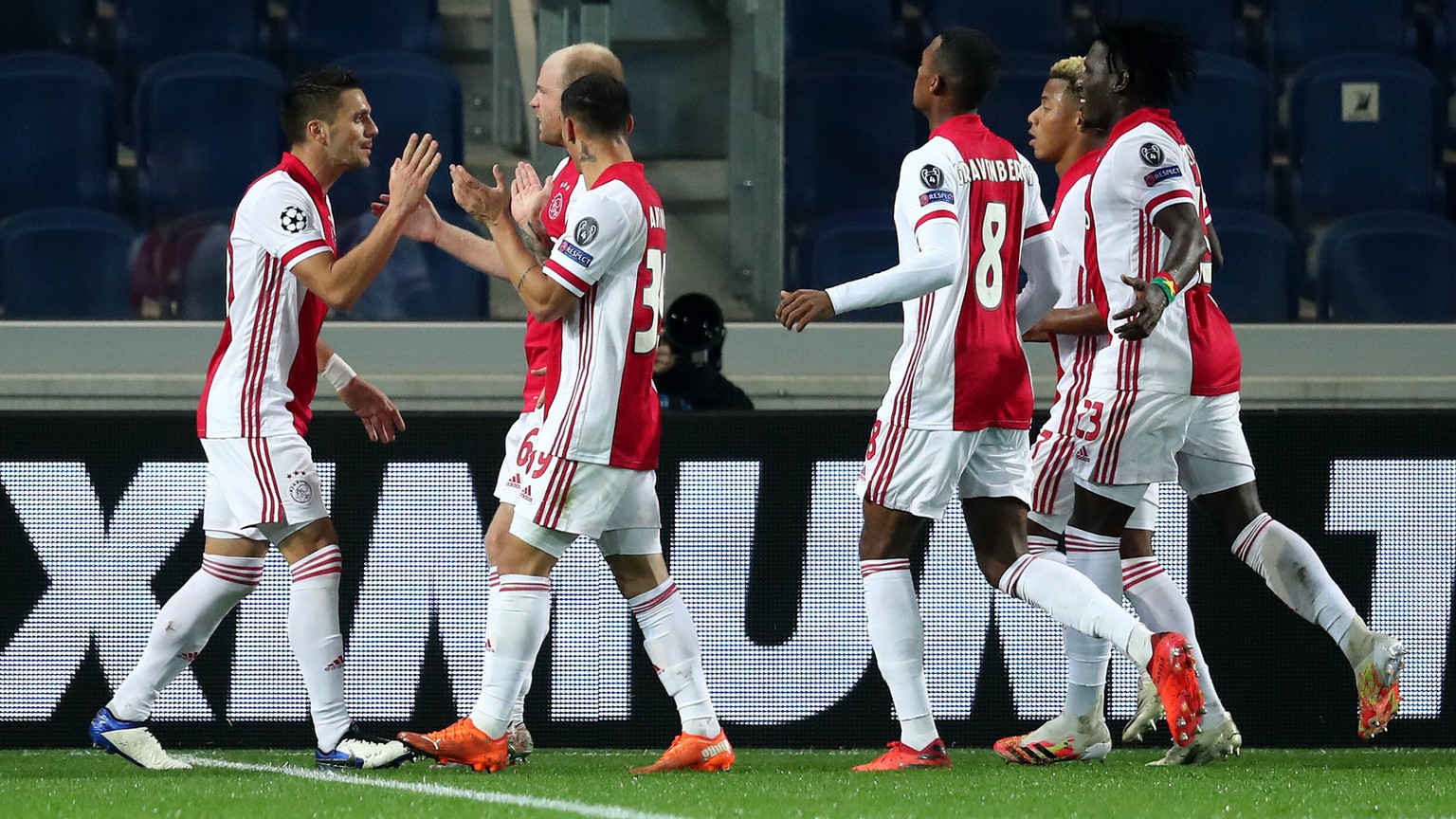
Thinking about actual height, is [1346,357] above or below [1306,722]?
above

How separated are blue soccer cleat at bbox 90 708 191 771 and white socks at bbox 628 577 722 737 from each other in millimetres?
1328

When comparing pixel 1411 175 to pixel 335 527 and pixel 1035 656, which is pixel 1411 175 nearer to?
pixel 1035 656

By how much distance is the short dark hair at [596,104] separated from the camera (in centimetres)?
472

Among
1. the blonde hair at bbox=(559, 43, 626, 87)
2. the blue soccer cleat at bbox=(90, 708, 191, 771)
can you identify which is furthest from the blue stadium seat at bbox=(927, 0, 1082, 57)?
the blue soccer cleat at bbox=(90, 708, 191, 771)

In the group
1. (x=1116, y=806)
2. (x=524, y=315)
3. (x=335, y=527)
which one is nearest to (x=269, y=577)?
(x=335, y=527)

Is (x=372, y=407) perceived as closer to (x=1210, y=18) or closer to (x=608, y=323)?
(x=608, y=323)

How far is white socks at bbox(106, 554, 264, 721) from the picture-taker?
4902 mm

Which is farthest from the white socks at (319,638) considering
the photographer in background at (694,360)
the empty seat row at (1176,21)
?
the empty seat row at (1176,21)

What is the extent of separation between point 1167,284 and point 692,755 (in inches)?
65.3

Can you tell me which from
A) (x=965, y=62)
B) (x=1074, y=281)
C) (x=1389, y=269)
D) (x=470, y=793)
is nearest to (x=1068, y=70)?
(x=1074, y=281)

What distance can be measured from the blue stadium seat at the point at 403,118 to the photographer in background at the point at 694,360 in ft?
7.04

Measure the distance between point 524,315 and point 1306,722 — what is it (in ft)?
11.1

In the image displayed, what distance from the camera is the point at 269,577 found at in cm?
574

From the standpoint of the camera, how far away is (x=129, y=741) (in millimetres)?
4949
